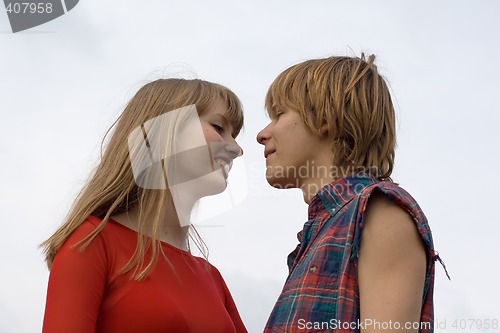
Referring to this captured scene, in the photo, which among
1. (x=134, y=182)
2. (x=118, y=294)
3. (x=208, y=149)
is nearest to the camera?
(x=118, y=294)

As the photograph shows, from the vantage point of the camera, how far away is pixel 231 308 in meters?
4.07

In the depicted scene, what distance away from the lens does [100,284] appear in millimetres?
3234

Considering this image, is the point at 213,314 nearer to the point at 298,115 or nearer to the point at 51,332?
the point at 51,332

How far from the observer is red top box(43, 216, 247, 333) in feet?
Answer: 10.3

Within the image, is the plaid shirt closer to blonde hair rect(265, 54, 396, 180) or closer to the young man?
the young man

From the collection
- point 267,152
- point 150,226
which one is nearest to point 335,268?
point 267,152

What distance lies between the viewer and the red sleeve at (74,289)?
3088mm

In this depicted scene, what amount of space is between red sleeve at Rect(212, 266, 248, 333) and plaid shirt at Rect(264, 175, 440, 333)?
1003 millimetres

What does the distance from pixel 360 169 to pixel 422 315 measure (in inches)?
27.7

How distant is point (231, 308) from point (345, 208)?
4.56ft

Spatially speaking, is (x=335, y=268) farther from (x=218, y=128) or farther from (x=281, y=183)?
(x=218, y=128)

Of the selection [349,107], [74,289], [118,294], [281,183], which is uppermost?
[349,107]

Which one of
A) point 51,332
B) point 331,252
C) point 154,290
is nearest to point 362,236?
point 331,252

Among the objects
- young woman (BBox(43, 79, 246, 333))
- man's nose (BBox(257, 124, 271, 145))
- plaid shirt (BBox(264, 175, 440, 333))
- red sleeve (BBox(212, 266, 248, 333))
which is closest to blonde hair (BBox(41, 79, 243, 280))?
young woman (BBox(43, 79, 246, 333))
